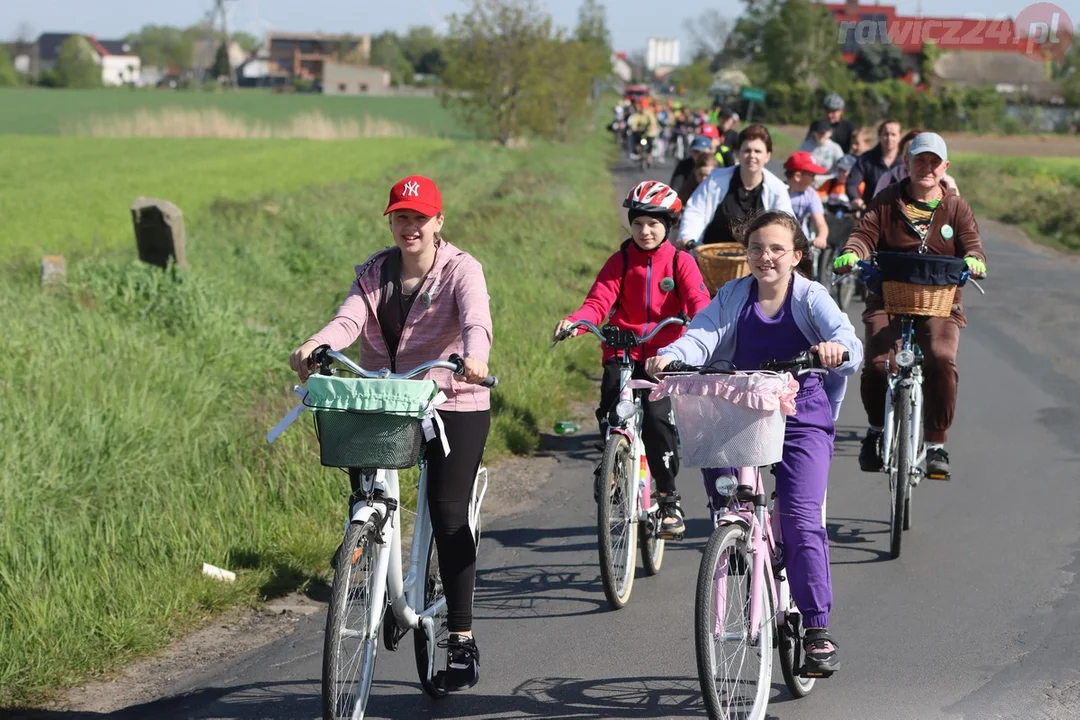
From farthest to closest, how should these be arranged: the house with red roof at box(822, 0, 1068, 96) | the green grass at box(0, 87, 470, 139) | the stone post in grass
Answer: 1. the house with red roof at box(822, 0, 1068, 96)
2. the green grass at box(0, 87, 470, 139)
3. the stone post in grass

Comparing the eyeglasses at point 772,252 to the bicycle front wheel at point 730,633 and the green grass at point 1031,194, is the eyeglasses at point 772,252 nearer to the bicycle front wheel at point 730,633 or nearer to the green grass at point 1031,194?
the bicycle front wheel at point 730,633

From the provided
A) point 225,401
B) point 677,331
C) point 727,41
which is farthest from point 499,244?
point 727,41

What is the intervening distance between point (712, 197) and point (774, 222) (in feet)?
15.1

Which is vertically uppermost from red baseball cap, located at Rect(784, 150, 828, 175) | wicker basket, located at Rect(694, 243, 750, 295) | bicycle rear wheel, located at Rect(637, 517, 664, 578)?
red baseball cap, located at Rect(784, 150, 828, 175)

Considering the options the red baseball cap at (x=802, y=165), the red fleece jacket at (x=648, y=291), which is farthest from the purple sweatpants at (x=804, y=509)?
the red baseball cap at (x=802, y=165)

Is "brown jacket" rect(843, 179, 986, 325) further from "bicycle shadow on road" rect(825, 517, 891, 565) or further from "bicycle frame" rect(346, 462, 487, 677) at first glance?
"bicycle frame" rect(346, 462, 487, 677)

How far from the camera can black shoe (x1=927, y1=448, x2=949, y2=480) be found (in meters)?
7.62

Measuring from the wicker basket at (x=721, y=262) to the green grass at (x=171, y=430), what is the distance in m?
1.86

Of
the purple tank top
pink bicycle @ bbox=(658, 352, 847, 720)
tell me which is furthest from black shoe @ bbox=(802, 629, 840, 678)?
the purple tank top

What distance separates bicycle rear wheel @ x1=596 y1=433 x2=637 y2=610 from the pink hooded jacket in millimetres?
1220

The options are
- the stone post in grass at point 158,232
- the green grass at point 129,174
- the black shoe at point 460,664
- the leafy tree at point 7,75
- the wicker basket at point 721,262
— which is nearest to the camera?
the black shoe at point 460,664

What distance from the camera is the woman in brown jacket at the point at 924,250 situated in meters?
7.52

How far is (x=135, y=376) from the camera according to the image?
1039 centimetres

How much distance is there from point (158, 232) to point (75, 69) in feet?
494
